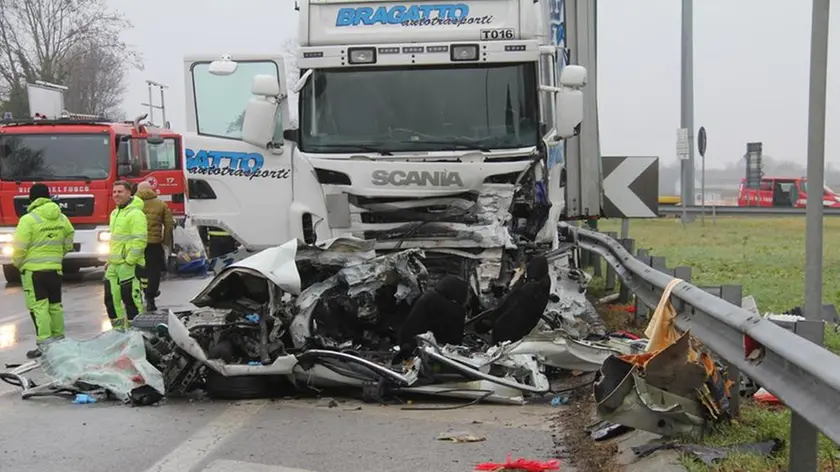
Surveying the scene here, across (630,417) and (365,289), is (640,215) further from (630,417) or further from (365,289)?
(630,417)

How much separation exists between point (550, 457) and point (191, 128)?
18.8 ft

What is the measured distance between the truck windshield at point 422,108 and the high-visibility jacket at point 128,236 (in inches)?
99.1

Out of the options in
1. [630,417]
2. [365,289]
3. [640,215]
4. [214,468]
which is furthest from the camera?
[640,215]

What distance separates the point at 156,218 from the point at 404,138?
482 centimetres

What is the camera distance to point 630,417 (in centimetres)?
482

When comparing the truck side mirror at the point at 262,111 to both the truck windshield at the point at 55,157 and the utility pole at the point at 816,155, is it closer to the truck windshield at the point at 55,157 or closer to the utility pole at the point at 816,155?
the utility pole at the point at 816,155

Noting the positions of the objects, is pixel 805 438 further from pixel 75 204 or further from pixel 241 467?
pixel 75 204

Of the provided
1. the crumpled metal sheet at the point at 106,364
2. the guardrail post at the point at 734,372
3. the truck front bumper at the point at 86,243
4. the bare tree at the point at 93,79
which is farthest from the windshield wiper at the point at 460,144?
the bare tree at the point at 93,79

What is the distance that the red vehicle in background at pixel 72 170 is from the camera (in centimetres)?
1630

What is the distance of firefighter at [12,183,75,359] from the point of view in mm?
9734

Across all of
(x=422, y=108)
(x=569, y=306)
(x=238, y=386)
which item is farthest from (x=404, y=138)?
(x=238, y=386)

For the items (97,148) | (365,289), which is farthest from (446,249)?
(97,148)

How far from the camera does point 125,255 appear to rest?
1037cm

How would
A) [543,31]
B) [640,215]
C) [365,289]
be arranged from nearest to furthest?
[365,289]
[543,31]
[640,215]
